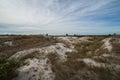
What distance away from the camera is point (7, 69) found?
13289mm

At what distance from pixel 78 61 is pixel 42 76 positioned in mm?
5743

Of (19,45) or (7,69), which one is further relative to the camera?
(19,45)

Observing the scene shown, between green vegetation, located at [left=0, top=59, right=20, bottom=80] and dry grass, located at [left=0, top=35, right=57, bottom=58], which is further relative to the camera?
dry grass, located at [left=0, top=35, right=57, bottom=58]

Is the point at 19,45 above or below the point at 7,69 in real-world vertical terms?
above

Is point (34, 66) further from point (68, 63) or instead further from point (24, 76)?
point (68, 63)

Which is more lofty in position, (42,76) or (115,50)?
(115,50)

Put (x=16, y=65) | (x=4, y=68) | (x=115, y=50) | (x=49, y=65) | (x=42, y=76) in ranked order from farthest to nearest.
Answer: (x=115, y=50)
(x=49, y=65)
(x=16, y=65)
(x=42, y=76)
(x=4, y=68)

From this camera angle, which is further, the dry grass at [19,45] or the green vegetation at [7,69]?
the dry grass at [19,45]

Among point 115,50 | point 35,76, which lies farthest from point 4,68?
point 115,50

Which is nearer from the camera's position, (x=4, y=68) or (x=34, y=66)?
(x=4, y=68)

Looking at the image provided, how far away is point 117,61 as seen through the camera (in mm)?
17250

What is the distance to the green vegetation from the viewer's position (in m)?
12.6

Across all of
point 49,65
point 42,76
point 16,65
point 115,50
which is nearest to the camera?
point 42,76

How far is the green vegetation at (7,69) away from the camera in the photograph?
41.5 feet
